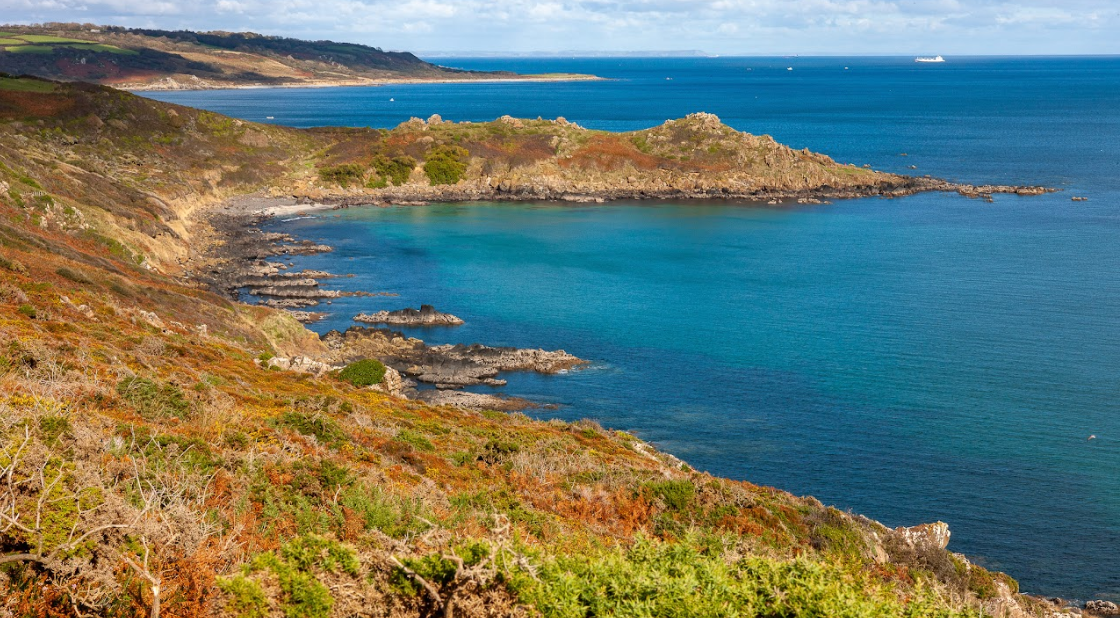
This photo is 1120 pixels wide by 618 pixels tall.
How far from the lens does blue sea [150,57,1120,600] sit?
124 ft

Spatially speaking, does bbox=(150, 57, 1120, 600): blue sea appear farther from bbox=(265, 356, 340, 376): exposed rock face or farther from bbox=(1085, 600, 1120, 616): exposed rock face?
bbox=(265, 356, 340, 376): exposed rock face

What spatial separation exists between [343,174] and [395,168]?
7.69 m

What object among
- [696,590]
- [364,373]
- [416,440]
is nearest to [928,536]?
[416,440]

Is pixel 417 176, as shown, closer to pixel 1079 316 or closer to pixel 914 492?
pixel 1079 316

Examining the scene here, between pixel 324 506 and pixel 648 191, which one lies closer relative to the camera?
pixel 324 506

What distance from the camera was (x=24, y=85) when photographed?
4973 inches

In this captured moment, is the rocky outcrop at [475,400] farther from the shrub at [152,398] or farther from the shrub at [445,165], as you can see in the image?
the shrub at [445,165]

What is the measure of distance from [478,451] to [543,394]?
23.2 metres

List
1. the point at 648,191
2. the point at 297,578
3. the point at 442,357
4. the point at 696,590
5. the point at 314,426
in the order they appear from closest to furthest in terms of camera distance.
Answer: the point at 297,578 → the point at 696,590 → the point at 314,426 → the point at 442,357 → the point at 648,191

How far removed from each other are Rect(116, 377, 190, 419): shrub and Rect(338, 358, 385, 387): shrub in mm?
18963

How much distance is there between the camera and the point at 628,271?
3241 inches

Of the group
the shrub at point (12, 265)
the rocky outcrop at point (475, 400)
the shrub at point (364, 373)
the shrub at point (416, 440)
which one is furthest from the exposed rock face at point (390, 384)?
the shrub at point (12, 265)

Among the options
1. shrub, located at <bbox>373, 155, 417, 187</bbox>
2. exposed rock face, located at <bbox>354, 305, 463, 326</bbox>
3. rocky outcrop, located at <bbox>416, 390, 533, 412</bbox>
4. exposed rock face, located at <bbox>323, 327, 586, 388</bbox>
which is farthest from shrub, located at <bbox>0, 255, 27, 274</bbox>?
shrub, located at <bbox>373, 155, 417, 187</bbox>

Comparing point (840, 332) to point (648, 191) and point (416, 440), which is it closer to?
point (416, 440)
